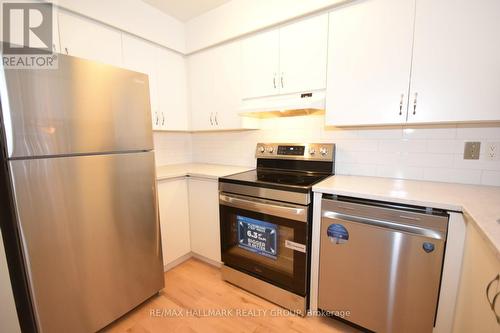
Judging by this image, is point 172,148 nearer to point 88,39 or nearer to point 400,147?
point 88,39

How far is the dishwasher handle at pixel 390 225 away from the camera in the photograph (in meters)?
1.12

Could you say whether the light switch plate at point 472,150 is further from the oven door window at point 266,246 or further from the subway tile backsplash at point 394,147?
the oven door window at point 266,246

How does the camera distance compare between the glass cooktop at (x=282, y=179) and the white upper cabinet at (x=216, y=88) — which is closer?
the glass cooktop at (x=282, y=179)

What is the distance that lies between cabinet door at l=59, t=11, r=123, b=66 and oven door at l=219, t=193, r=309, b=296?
4.78 ft

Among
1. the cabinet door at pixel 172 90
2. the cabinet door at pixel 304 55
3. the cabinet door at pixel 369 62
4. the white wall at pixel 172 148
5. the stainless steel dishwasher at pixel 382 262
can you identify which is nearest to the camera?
the stainless steel dishwasher at pixel 382 262

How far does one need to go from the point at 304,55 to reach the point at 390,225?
4.30 feet

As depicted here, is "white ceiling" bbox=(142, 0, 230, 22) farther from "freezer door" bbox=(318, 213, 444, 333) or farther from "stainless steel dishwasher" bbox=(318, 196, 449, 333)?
"freezer door" bbox=(318, 213, 444, 333)

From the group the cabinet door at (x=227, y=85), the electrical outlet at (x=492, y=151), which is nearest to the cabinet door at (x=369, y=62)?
the electrical outlet at (x=492, y=151)

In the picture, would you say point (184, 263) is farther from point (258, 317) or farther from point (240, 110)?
point (240, 110)

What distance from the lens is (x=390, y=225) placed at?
1212 mm

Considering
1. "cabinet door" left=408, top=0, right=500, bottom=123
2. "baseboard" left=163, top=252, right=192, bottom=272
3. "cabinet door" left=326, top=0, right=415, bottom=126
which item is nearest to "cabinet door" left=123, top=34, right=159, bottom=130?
"baseboard" left=163, top=252, right=192, bottom=272

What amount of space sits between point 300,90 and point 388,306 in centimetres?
153

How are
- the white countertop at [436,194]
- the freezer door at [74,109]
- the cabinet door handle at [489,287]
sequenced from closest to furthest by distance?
1. the cabinet door handle at [489,287]
2. the white countertop at [436,194]
3. the freezer door at [74,109]

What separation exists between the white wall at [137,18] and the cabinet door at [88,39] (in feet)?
0.19
